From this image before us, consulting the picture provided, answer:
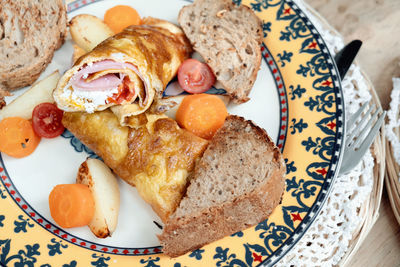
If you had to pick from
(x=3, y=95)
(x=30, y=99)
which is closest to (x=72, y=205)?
(x=30, y=99)

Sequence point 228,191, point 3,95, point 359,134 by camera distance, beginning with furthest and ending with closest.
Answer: point 3,95, point 359,134, point 228,191

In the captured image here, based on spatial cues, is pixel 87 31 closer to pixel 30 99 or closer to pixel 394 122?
pixel 30 99

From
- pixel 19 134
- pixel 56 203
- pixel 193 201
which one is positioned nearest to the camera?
pixel 193 201

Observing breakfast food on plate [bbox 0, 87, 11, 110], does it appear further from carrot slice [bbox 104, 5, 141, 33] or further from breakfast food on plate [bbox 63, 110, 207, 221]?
carrot slice [bbox 104, 5, 141, 33]

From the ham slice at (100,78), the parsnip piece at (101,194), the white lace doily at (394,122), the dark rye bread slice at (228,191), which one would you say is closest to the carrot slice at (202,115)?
the dark rye bread slice at (228,191)

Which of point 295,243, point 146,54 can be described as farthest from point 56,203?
point 295,243

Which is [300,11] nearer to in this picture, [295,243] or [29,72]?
[295,243]
